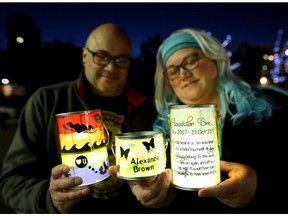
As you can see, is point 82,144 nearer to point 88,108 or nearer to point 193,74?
point 88,108

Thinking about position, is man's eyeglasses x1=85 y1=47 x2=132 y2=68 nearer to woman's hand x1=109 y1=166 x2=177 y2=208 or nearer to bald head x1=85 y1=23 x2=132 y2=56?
bald head x1=85 y1=23 x2=132 y2=56

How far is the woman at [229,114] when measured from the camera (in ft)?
5.76

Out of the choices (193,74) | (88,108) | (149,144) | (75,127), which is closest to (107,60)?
(88,108)

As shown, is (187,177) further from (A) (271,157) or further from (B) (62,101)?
(B) (62,101)

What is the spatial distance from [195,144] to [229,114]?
0.79 metres

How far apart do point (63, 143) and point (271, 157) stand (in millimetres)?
1450

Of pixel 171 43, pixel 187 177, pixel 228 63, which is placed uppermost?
pixel 171 43

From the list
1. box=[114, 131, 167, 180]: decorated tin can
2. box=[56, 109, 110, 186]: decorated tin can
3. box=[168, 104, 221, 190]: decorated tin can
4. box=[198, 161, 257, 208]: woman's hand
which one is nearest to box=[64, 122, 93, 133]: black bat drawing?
box=[56, 109, 110, 186]: decorated tin can

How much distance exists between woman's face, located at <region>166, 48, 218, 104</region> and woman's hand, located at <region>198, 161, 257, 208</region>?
0.51 meters

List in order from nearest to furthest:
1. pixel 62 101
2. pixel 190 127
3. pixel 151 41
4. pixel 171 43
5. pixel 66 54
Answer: pixel 190 127 < pixel 171 43 < pixel 62 101 < pixel 151 41 < pixel 66 54

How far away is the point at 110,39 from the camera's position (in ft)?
6.34

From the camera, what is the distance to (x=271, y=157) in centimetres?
191

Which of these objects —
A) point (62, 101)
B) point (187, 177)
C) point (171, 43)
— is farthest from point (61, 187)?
point (171, 43)

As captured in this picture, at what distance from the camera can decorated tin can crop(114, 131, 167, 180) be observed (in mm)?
1215
